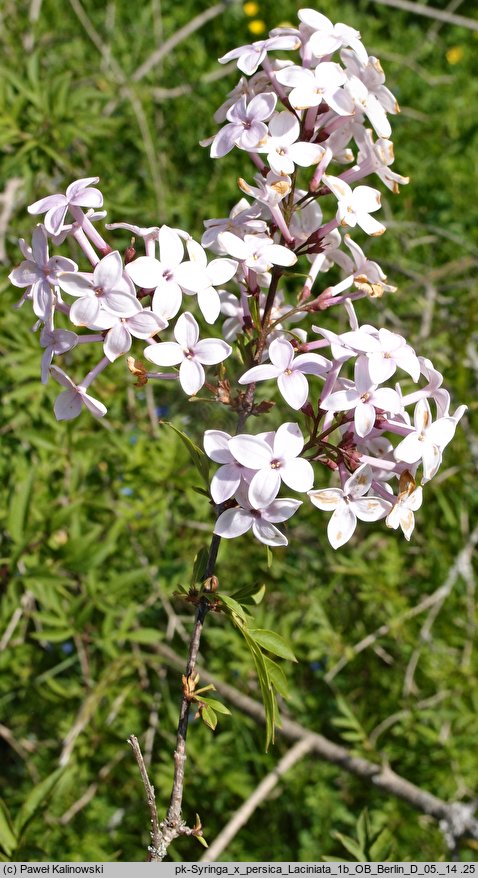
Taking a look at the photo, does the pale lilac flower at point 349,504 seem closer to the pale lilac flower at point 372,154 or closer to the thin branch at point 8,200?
the pale lilac flower at point 372,154

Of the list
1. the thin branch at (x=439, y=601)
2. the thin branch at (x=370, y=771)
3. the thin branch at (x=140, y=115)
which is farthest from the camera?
the thin branch at (x=140, y=115)

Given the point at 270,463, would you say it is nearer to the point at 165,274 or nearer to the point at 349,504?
the point at 349,504

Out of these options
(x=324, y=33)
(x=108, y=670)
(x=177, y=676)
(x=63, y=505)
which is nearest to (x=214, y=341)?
(x=324, y=33)

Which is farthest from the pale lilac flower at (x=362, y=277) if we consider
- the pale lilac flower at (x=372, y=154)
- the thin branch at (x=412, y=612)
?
the thin branch at (x=412, y=612)

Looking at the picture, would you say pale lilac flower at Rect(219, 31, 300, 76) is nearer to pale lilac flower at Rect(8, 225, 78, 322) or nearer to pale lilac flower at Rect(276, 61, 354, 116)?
pale lilac flower at Rect(276, 61, 354, 116)

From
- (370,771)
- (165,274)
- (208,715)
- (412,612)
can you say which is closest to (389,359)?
(165,274)

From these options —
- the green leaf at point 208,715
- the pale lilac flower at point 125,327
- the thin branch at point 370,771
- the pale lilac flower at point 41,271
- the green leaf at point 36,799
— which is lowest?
the thin branch at point 370,771
